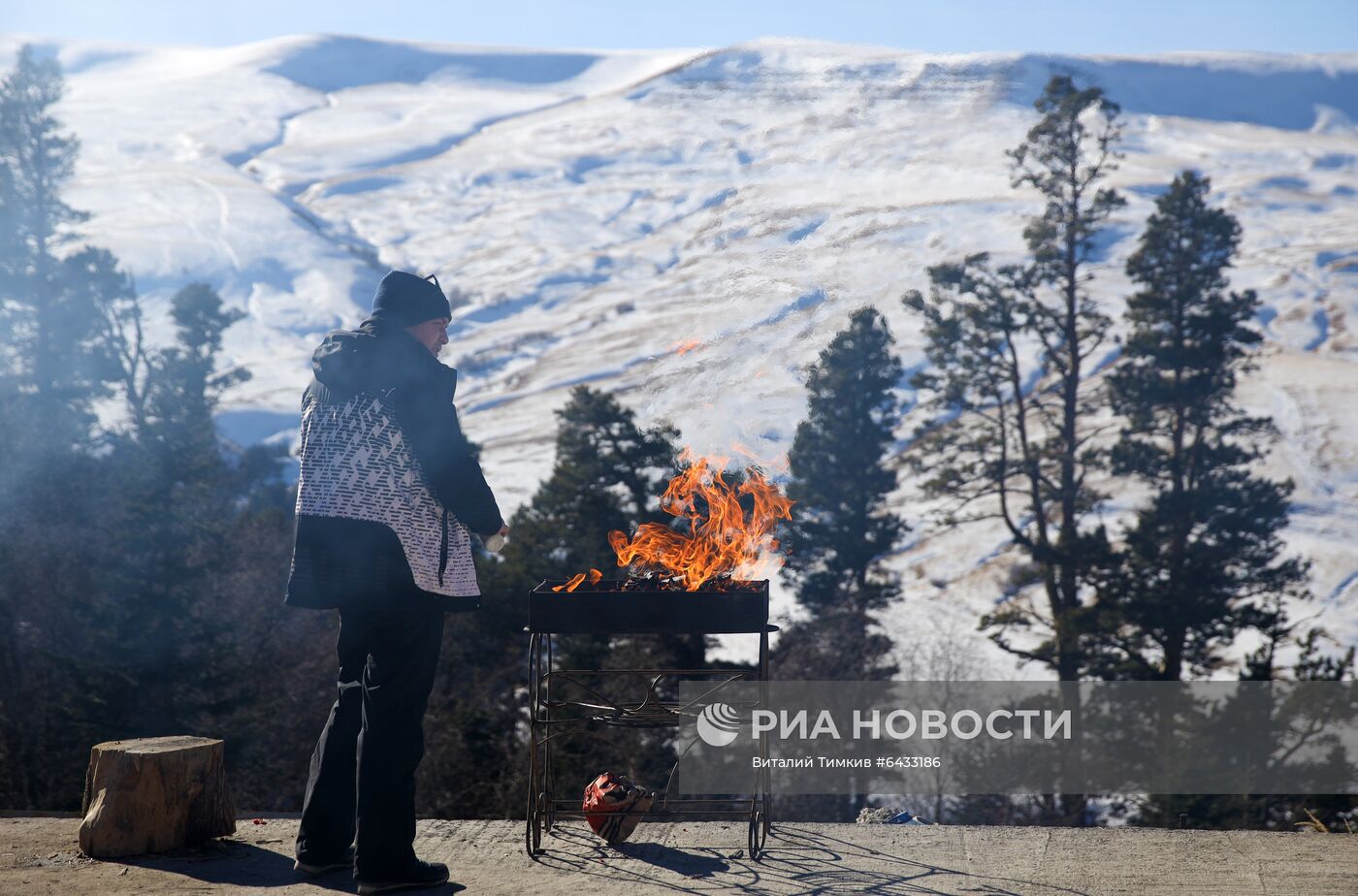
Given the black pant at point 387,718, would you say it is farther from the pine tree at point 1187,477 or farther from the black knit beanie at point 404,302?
the pine tree at point 1187,477

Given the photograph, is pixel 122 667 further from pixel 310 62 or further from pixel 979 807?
pixel 310 62

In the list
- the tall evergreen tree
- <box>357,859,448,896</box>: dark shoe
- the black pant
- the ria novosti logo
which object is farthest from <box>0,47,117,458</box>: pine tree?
<box>357,859,448,896</box>: dark shoe

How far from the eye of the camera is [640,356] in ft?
183

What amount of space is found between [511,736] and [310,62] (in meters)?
128

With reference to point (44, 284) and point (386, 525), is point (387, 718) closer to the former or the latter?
point (386, 525)

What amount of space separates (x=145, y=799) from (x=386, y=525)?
174cm

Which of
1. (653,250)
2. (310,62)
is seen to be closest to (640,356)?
(653,250)

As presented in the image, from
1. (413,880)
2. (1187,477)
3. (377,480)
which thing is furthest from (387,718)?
(1187,477)

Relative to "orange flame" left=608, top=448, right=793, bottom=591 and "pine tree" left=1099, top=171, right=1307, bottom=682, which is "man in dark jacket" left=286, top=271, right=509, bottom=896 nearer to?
"orange flame" left=608, top=448, right=793, bottom=591

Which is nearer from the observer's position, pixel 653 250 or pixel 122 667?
pixel 122 667

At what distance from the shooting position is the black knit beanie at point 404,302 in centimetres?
475

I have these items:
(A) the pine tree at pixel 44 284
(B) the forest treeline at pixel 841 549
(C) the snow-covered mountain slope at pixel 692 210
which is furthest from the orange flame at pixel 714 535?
(A) the pine tree at pixel 44 284

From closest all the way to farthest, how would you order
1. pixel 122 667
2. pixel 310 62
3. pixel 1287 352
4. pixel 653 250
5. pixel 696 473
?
pixel 696 473 < pixel 122 667 < pixel 1287 352 < pixel 653 250 < pixel 310 62

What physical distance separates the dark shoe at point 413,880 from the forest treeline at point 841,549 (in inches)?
619
